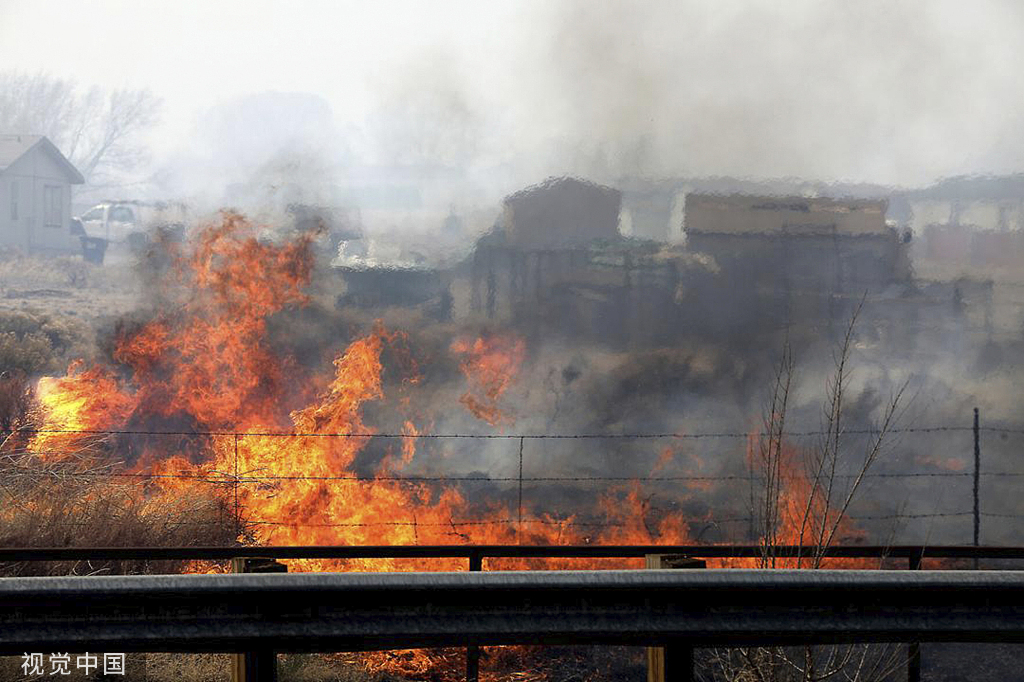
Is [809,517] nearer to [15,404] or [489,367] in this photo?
[489,367]

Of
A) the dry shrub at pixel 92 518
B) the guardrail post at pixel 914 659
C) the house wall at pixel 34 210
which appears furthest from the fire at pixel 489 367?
the house wall at pixel 34 210

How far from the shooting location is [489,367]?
15.2m

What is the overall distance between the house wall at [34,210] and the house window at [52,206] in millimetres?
63

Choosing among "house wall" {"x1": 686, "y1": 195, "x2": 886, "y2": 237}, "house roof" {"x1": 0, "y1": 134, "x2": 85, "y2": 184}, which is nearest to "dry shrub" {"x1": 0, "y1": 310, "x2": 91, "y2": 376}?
"house roof" {"x1": 0, "y1": 134, "x2": 85, "y2": 184}

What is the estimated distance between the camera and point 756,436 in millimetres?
15133

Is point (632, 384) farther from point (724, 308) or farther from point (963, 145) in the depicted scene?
point (963, 145)

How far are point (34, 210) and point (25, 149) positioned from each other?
7.08ft

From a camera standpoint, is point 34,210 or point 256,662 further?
point 34,210

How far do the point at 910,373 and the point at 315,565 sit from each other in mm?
9862

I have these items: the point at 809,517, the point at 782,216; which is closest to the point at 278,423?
the point at 809,517

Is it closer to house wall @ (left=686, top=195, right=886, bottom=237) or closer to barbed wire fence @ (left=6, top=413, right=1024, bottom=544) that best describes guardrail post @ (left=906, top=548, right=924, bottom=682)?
barbed wire fence @ (left=6, top=413, right=1024, bottom=544)

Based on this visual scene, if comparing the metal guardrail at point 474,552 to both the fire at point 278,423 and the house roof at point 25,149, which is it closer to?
the fire at point 278,423

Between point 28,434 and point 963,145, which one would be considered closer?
point 28,434

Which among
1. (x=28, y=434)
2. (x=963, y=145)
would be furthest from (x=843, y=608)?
(x=963, y=145)
